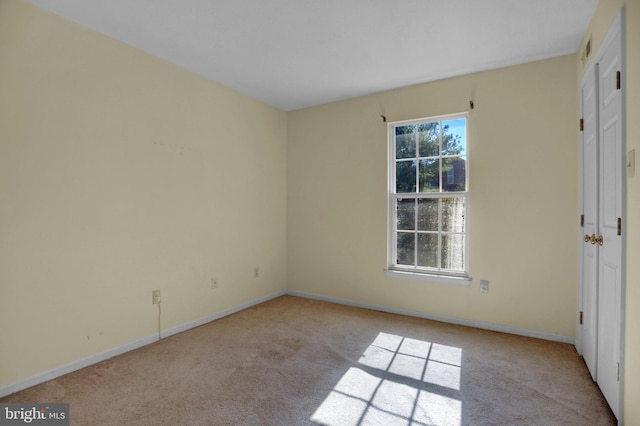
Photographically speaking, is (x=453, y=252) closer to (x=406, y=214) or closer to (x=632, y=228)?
(x=406, y=214)

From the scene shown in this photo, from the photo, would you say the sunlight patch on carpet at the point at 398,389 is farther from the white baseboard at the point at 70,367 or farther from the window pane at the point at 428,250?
the white baseboard at the point at 70,367

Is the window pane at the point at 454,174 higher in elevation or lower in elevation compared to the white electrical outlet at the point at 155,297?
higher

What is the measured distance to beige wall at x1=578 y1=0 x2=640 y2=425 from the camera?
1601mm

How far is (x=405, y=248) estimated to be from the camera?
3.88 m

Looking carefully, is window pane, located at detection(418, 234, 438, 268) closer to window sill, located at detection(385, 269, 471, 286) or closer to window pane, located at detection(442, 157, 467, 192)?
window sill, located at detection(385, 269, 471, 286)

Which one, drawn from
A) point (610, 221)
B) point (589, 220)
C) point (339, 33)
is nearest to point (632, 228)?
point (610, 221)

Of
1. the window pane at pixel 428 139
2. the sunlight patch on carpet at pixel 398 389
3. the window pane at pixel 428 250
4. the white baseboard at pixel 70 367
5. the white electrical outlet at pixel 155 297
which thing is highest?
the window pane at pixel 428 139

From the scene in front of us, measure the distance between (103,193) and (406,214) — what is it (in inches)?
117

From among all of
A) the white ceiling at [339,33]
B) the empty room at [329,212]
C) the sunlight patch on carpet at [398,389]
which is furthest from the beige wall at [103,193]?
the sunlight patch on carpet at [398,389]

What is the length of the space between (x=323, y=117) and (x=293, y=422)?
3.48 meters

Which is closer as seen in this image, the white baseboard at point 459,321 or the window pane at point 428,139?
the white baseboard at point 459,321

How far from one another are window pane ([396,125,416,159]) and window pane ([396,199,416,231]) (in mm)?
538

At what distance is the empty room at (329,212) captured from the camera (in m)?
2.09

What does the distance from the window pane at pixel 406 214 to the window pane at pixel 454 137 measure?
67 centimetres
